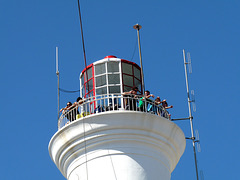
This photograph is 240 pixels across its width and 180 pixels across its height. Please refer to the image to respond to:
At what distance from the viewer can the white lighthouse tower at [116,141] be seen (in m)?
15.7

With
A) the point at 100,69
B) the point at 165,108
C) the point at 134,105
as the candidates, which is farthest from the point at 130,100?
the point at 100,69

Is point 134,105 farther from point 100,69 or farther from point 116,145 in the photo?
point 100,69

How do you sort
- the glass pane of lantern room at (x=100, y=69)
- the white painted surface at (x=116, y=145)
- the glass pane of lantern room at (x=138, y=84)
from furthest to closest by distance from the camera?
the glass pane of lantern room at (x=138, y=84) < the glass pane of lantern room at (x=100, y=69) < the white painted surface at (x=116, y=145)

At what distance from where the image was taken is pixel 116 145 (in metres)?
15.8

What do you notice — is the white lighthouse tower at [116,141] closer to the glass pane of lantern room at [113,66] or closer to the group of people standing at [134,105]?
the group of people standing at [134,105]

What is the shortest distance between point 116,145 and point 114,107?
3.71 feet

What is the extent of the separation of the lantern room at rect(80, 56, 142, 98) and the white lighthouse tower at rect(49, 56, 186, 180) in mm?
772

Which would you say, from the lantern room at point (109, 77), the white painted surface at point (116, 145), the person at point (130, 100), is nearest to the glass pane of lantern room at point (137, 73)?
the lantern room at point (109, 77)

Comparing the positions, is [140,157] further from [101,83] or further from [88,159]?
[101,83]

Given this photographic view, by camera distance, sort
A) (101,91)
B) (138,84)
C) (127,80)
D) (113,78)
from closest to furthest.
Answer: (101,91)
(113,78)
(127,80)
(138,84)

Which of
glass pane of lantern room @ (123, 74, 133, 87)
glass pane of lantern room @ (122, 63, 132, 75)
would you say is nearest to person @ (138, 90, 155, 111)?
glass pane of lantern room @ (123, 74, 133, 87)

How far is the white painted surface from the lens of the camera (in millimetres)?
15695

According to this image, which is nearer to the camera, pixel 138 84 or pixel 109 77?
pixel 109 77

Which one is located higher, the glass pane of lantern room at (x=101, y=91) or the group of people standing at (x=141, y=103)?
the glass pane of lantern room at (x=101, y=91)
